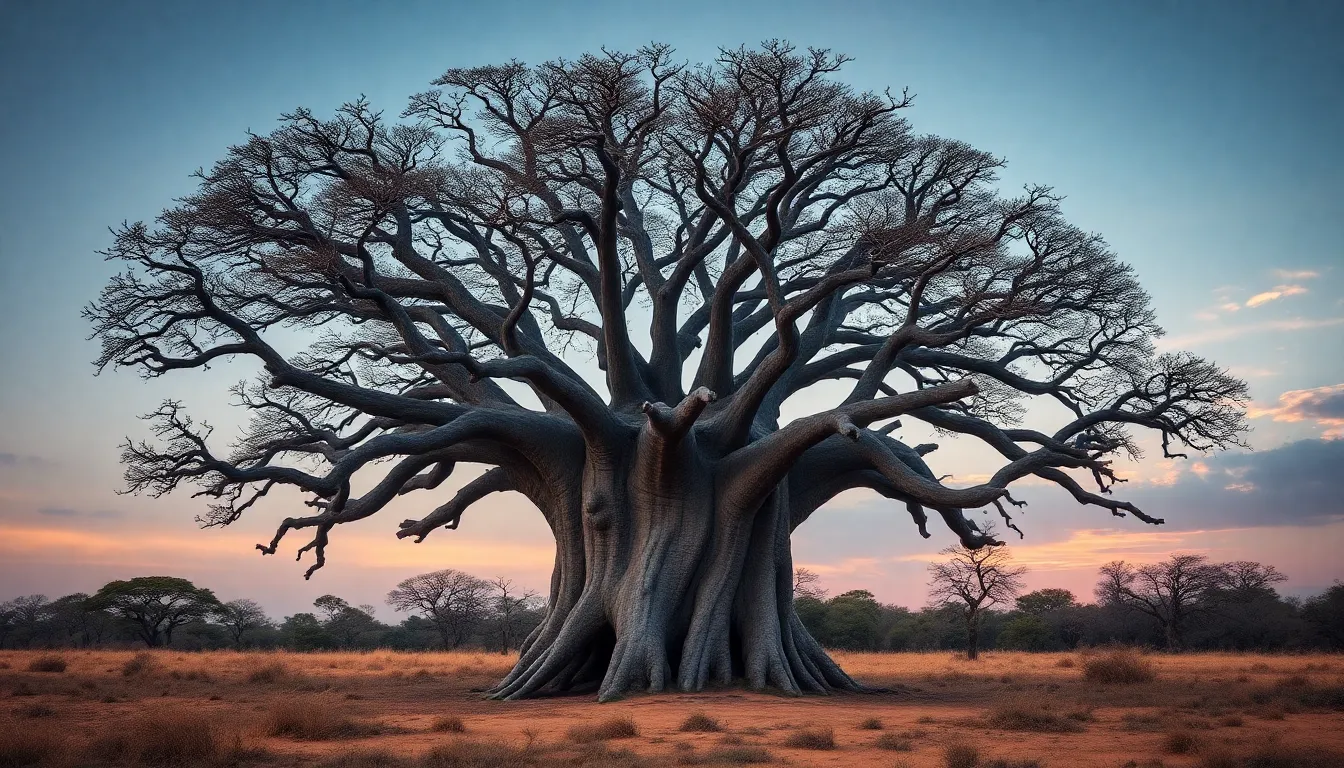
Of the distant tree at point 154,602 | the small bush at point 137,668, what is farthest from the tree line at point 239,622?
the small bush at point 137,668

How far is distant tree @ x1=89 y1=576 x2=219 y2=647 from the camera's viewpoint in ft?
136

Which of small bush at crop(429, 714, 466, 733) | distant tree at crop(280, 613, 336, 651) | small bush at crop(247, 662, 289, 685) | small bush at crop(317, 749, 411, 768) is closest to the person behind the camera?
small bush at crop(317, 749, 411, 768)

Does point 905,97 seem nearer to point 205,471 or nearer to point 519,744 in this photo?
point 519,744

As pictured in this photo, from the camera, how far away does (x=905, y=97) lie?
12242 millimetres

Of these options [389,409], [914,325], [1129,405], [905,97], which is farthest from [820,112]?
[1129,405]

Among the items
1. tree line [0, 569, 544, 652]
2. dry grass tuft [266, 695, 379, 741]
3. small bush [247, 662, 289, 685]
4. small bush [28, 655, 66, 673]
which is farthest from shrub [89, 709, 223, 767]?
tree line [0, 569, 544, 652]

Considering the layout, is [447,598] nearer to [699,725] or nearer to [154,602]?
[154,602]

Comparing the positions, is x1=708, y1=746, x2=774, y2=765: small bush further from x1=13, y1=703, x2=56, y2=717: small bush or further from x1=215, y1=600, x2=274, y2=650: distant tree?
x1=215, y1=600, x2=274, y2=650: distant tree

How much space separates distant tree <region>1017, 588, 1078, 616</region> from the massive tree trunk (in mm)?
36905

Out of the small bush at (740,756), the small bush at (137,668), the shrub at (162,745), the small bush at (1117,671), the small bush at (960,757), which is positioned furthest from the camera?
the small bush at (137,668)

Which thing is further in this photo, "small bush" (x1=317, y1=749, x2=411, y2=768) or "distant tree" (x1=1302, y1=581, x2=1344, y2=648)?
"distant tree" (x1=1302, y1=581, x2=1344, y2=648)

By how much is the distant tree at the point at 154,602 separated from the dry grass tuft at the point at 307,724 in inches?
1414

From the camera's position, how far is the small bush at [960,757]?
24.5 ft

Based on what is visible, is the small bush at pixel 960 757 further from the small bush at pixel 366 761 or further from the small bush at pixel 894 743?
the small bush at pixel 366 761
